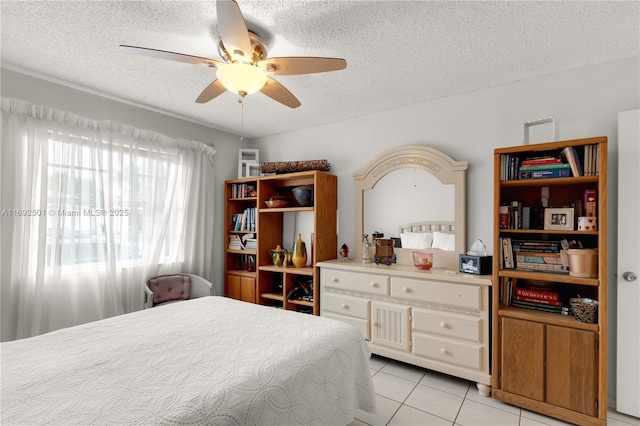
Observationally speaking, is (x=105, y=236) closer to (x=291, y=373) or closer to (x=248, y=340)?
(x=248, y=340)

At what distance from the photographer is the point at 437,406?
2.26 metres

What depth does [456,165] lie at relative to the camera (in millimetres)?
2863

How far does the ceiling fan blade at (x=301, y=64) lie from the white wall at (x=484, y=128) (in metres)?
1.64

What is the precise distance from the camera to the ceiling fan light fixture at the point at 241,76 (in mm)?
1730

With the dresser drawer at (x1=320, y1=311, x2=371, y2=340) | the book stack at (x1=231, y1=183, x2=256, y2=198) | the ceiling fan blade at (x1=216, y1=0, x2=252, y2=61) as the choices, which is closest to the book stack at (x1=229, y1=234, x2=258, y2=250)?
the book stack at (x1=231, y1=183, x2=256, y2=198)

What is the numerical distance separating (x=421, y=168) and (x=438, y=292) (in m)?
1.21

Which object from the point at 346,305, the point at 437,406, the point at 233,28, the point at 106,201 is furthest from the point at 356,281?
the point at 106,201

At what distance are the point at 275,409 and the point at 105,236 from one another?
263 cm

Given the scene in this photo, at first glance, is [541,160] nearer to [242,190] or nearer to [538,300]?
[538,300]

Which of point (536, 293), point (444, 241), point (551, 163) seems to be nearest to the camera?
point (551, 163)

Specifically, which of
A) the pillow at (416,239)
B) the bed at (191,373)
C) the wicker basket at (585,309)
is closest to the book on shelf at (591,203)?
the wicker basket at (585,309)

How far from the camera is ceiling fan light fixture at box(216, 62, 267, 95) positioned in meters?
1.73

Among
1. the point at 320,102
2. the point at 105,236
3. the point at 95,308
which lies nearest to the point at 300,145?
the point at 320,102

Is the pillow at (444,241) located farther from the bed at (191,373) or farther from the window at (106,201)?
the window at (106,201)
